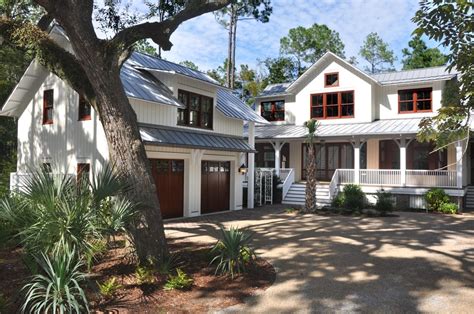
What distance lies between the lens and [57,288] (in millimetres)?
5574

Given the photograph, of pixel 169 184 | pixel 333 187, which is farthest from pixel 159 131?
pixel 333 187

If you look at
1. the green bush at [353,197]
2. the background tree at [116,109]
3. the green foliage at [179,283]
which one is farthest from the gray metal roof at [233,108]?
the green foliage at [179,283]

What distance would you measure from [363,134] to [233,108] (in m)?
6.81

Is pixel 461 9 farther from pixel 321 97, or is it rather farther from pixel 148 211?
pixel 321 97

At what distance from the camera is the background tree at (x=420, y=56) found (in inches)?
1565

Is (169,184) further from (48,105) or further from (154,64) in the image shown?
(48,105)

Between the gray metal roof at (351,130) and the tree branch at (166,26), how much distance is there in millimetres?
13367

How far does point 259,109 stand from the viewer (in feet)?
92.8

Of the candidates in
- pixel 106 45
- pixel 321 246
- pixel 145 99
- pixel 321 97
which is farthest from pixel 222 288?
pixel 321 97

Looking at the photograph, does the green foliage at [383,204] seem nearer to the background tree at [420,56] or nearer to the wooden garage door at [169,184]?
the wooden garage door at [169,184]

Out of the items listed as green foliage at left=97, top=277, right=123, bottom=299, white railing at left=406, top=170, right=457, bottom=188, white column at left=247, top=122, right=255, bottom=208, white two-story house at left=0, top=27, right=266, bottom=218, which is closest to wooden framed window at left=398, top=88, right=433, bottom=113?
white railing at left=406, top=170, right=457, bottom=188

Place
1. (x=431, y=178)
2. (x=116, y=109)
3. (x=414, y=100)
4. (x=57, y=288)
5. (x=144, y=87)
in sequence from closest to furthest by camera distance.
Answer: (x=57, y=288), (x=116, y=109), (x=144, y=87), (x=431, y=178), (x=414, y=100)

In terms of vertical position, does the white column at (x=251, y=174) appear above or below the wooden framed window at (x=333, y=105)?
below

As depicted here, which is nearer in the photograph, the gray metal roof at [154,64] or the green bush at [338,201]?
the gray metal roof at [154,64]
